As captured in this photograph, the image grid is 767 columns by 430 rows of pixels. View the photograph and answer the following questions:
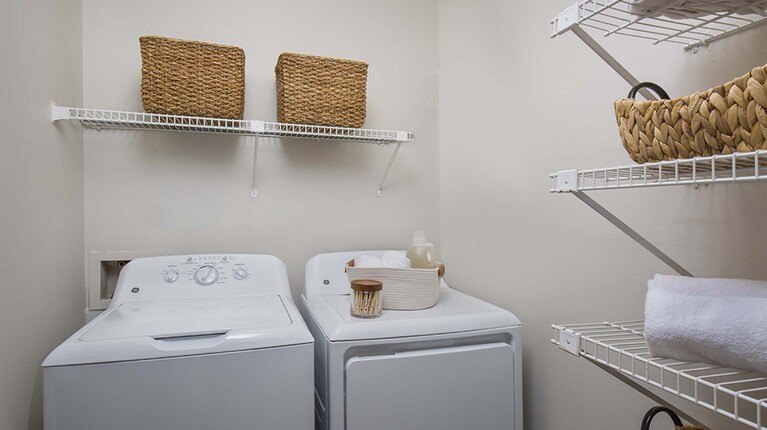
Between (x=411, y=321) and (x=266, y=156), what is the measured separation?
1.03m

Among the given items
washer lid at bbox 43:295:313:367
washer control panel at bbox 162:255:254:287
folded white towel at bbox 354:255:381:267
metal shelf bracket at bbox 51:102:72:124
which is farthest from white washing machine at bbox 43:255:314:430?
metal shelf bracket at bbox 51:102:72:124

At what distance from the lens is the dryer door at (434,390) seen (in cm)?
122

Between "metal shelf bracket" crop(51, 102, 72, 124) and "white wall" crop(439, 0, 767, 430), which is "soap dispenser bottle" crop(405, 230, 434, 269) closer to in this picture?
"white wall" crop(439, 0, 767, 430)

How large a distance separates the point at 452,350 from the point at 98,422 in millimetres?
935

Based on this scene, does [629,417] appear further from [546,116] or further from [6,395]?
[6,395]

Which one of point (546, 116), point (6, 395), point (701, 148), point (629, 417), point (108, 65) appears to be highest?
point (108, 65)

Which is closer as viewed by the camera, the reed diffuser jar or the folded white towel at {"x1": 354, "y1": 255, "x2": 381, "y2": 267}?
the reed diffuser jar

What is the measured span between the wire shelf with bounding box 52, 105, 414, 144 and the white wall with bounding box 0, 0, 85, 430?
6 cm

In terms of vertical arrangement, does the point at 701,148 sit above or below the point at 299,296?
above

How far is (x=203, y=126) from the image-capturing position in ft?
5.23

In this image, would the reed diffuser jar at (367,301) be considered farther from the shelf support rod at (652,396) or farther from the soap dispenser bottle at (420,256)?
the shelf support rod at (652,396)

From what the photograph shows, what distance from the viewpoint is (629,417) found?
3.94 feet

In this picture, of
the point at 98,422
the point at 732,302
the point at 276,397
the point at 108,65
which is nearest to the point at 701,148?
the point at 732,302

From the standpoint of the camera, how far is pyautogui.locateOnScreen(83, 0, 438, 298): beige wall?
1.72 metres
